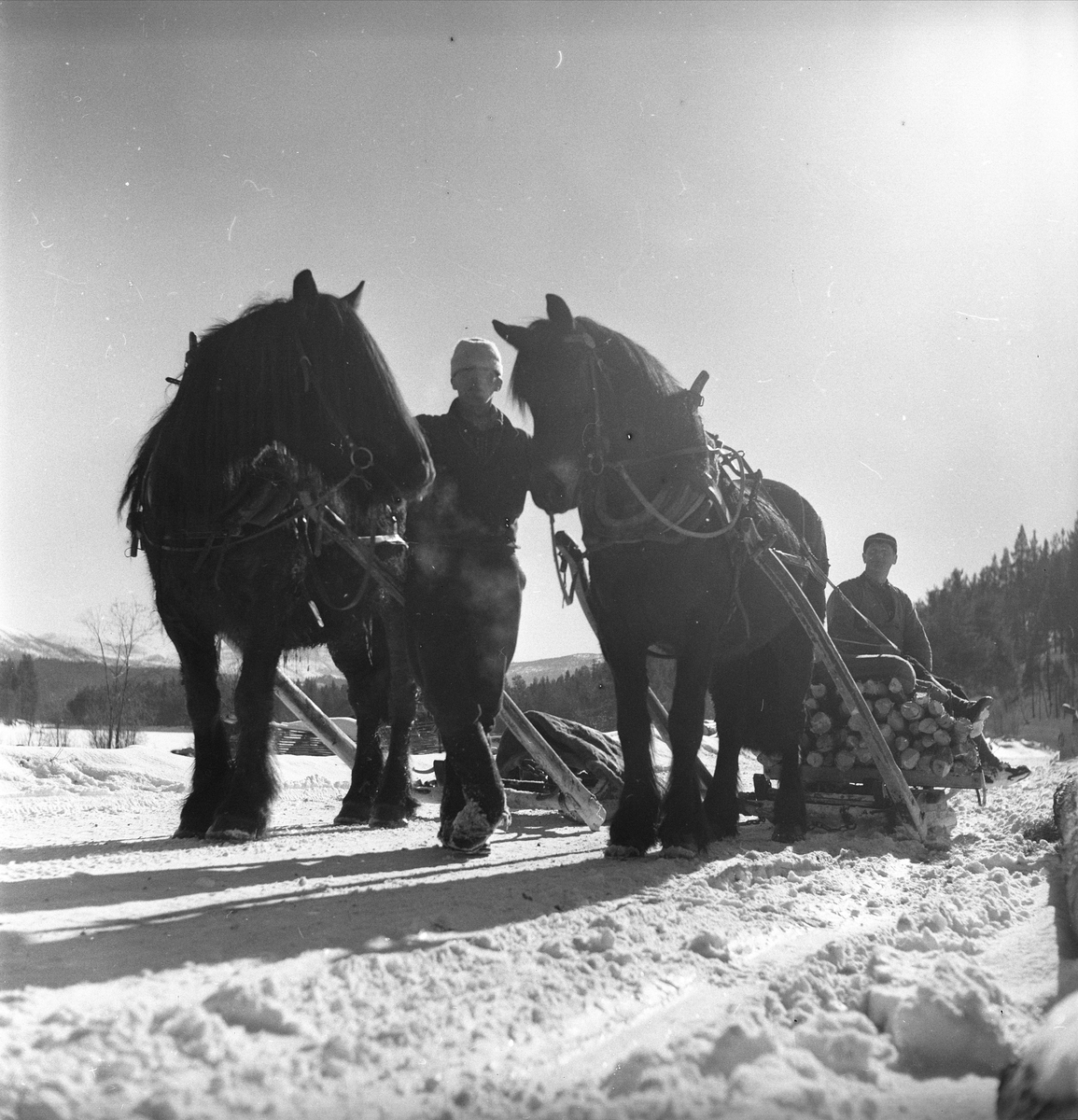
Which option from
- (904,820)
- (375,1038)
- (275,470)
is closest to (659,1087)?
(375,1038)

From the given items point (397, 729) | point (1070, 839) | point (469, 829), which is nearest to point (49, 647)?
point (397, 729)

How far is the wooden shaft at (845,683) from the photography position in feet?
Result: 15.1

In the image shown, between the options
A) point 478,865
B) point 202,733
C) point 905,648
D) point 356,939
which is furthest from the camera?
point 905,648

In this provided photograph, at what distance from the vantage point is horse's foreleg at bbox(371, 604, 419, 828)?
16.8 feet

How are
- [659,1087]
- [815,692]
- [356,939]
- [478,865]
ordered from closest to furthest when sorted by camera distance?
1. [659,1087]
2. [356,939]
3. [478,865]
4. [815,692]

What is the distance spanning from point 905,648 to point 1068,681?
1409 inches

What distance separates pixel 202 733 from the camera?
444 cm

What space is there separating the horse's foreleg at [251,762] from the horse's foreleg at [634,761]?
5.08 feet

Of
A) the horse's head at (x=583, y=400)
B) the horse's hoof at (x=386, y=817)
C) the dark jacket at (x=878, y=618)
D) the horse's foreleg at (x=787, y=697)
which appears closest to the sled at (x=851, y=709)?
the horse's foreleg at (x=787, y=697)

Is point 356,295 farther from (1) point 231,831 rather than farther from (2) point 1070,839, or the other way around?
(2) point 1070,839

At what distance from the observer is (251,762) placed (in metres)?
4.10

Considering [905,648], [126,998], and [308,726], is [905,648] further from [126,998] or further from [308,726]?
[126,998]

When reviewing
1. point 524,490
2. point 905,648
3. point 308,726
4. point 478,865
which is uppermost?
point 524,490

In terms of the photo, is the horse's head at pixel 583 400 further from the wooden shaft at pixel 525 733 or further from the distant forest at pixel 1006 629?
the distant forest at pixel 1006 629
